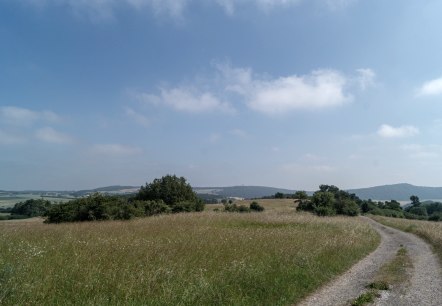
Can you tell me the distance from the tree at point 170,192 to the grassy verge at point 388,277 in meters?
37.5

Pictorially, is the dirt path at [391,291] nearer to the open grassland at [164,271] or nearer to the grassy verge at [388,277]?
the grassy verge at [388,277]

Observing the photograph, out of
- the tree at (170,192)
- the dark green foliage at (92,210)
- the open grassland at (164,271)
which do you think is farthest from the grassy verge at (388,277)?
the tree at (170,192)

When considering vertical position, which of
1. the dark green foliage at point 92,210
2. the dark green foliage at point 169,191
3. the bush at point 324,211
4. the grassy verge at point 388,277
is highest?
the dark green foliage at point 169,191

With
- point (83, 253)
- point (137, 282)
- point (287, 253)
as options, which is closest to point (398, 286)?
point (287, 253)

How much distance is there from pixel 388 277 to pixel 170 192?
44.5 m

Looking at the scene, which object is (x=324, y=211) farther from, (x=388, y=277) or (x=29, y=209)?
(x=29, y=209)

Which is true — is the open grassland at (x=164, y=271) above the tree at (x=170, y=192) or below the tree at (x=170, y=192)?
below

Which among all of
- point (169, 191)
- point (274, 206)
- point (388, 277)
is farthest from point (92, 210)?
point (274, 206)

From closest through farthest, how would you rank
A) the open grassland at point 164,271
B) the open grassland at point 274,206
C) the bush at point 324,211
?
1. the open grassland at point 164,271
2. the bush at point 324,211
3. the open grassland at point 274,206

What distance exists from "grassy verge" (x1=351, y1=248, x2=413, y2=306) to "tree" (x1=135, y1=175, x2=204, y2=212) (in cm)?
3752

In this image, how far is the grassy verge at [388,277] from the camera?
9.22m

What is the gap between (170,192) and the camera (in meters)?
54.8

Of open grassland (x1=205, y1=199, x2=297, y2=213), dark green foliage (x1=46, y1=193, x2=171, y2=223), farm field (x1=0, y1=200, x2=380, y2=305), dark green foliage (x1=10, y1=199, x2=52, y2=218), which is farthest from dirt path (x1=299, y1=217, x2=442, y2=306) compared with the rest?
dark green foliage (x1=10, y1=199, x2=52, y2=218)

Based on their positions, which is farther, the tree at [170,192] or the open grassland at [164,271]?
the tree at [170,192]
